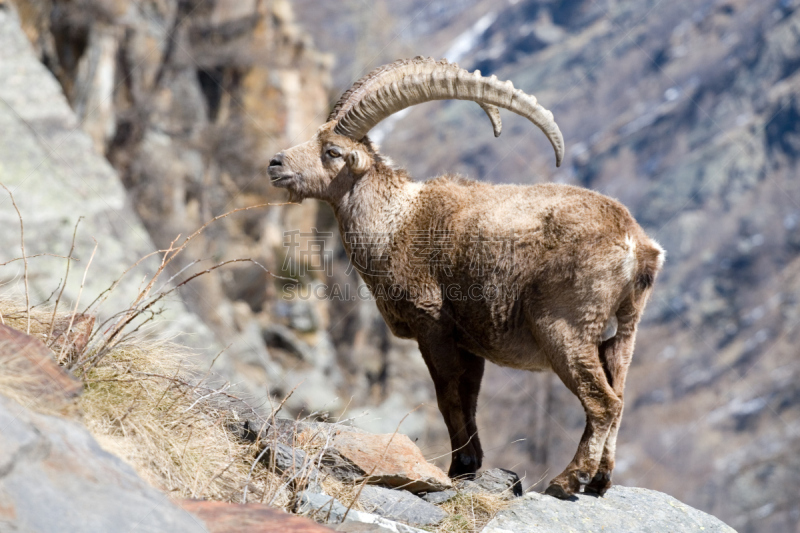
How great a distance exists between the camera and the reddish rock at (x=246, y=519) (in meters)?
3.94

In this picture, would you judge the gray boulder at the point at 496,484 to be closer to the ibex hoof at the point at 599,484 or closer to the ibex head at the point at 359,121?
the ibex hoof at the point at 599,484

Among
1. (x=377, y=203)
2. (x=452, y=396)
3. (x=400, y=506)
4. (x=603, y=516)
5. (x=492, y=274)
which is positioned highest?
(x=377, y=203)

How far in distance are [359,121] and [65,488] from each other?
16.8ft

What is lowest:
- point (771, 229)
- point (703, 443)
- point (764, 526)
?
point (764, 526)

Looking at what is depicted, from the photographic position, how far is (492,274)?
22.4 ft

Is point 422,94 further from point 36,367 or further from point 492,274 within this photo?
point 36,367

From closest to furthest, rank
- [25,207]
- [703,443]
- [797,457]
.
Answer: [25,207], [797,457], [703,443]

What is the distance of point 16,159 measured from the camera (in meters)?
12.0

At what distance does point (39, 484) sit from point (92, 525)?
1.09 feet

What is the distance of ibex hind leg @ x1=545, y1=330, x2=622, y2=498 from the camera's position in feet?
20.3

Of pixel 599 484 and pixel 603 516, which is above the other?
pixel 599 484

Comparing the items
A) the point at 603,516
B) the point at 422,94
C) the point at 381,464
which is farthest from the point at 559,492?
the point at 422,94

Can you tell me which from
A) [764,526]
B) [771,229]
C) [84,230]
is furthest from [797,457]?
[84,230]

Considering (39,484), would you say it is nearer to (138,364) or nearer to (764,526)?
(138,364)
